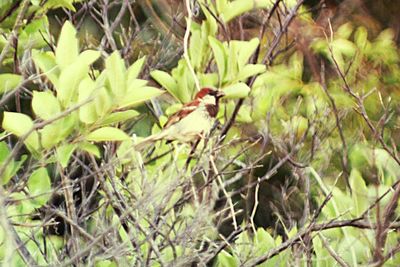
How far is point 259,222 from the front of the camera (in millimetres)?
3902

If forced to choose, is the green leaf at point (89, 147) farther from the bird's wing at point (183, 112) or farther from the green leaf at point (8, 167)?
the bird's wing at point (183, 112)

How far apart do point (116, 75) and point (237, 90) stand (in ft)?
1.76

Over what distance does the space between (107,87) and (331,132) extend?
1.99 meters

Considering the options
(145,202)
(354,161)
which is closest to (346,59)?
(354,161)

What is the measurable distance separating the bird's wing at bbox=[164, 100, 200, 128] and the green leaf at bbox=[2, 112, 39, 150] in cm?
56

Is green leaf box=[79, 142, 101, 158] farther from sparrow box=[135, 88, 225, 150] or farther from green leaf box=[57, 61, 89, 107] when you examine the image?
sparrow box=[135, 88, 225, 150]

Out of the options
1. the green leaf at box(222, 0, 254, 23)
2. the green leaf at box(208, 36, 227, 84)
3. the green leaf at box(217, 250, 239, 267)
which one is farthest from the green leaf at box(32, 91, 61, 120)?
the green leaf at box(222, 0, 254, 23)

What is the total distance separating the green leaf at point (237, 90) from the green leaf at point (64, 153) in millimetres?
589

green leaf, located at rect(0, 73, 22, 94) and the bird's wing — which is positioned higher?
green leaf, located at rect(0, 73, 22, 94)

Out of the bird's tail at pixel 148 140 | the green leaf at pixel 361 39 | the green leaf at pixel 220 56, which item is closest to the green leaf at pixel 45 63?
the bird's tail at pixel 148 140

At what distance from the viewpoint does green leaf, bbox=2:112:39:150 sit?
5.13ft

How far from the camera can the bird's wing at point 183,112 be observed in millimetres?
2120

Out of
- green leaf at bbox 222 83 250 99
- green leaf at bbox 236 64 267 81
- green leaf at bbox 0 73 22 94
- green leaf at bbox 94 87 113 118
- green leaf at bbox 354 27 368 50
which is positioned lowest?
green leaf at bbox 354 27 368 50

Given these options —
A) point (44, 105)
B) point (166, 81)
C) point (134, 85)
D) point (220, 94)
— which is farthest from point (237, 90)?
point (44, 105)
